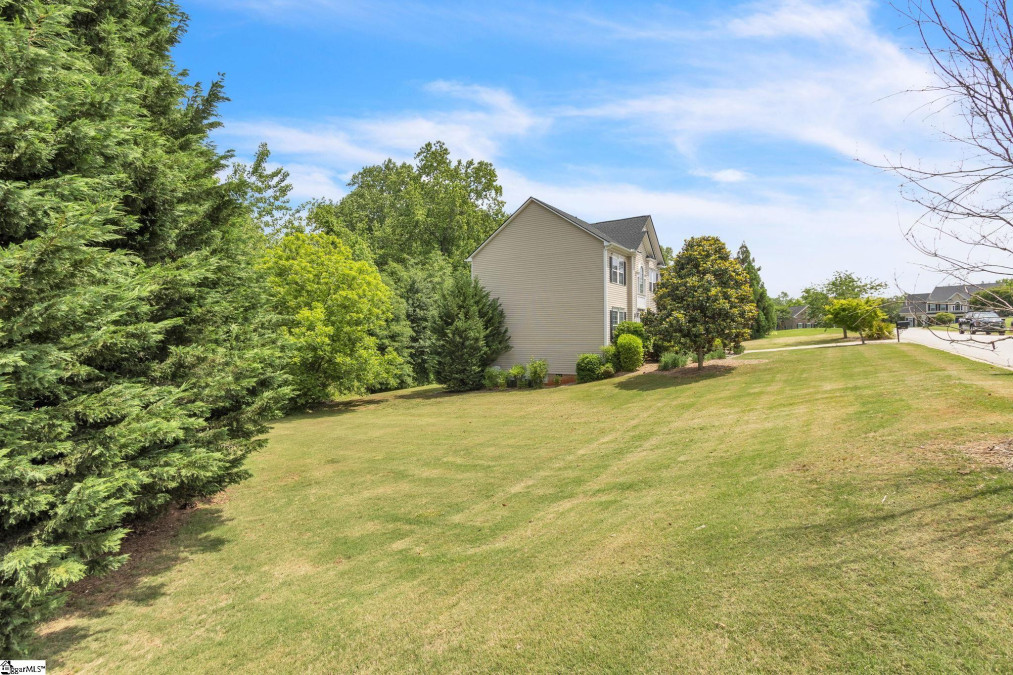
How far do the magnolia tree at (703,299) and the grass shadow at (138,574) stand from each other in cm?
1934

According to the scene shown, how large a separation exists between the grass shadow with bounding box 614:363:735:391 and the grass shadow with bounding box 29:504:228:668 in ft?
54.0

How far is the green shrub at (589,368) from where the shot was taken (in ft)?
80.7

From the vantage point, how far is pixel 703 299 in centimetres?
2211

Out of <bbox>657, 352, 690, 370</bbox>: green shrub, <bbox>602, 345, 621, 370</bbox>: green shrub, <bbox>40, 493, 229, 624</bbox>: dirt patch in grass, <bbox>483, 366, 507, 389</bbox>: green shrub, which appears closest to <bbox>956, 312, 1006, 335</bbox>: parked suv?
<bbox>40, 493, 229, 624</bbox>: dirt patch in grass

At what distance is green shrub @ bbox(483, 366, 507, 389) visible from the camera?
2694 cm

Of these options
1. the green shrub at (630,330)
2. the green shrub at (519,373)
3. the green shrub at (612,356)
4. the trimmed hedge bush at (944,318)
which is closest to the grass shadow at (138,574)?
the trimmed hedge bush at (944,318)

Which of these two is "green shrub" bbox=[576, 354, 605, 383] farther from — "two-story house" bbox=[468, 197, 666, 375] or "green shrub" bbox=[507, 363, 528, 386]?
"green shrub" bbox=[507, 363, 528, 386]

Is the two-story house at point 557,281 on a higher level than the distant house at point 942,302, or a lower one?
higher

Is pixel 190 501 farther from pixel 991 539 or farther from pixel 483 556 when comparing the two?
pixel 991 539

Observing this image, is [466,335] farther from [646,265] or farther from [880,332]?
[880,332]

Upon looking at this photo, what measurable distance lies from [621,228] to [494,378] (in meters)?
13.5

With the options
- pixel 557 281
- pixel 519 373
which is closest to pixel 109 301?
pixel 519 373

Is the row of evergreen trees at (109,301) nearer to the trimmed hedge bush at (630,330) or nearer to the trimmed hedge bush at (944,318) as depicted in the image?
the trimmed hedge bush at (944,318)

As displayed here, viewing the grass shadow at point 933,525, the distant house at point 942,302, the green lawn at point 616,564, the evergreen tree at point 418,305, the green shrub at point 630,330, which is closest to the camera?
the green lawn at point 616,564
